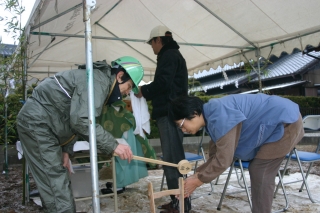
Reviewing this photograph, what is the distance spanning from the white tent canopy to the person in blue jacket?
1774 millimetres

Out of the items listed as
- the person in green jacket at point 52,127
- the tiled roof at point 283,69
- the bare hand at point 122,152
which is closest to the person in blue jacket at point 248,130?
the bare hand at point 122,152

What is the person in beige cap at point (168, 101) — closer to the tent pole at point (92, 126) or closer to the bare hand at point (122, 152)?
the bare hand at point (122, 152)

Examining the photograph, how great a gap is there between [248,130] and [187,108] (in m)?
0.39

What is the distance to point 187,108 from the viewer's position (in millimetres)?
1751

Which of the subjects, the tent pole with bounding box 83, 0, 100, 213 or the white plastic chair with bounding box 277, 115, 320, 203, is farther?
the white plastic chair with bounding box 277, 115, 320, 203

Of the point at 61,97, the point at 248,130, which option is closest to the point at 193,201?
the point at 248,130

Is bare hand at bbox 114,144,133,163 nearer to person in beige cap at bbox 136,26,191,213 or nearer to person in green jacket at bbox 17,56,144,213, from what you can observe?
person in green jacket at bbox 17,56,144,213

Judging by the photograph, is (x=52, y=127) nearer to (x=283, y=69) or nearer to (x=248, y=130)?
(x=248, y=130)

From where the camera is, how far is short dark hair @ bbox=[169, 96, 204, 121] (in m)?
1.75

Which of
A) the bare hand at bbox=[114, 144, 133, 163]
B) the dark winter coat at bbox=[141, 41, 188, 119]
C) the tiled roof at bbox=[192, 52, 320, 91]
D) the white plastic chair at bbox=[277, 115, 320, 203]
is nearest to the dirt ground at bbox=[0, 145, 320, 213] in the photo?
the white plastic chair at bbox=[277, 115, 320, 203]

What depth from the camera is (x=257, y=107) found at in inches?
72.7

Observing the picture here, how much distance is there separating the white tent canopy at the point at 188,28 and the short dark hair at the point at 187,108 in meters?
1.67

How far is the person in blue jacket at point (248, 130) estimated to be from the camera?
5.61 feet

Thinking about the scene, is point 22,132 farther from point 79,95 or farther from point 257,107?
point 257,107
